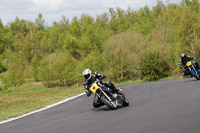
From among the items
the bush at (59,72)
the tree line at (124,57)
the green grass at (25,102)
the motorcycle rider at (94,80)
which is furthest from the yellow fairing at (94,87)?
the bush at (59,72)

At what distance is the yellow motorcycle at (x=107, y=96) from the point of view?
1271 cm

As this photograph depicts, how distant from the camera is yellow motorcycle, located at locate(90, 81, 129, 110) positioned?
12.7 meters

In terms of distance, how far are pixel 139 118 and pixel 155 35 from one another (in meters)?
58.3

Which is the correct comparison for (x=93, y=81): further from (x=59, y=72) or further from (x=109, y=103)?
(x=59, y=72)

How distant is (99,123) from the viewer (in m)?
9.70

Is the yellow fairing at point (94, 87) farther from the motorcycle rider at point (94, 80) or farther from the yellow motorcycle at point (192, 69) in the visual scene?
the yellow motorcycle at point (192, 69)

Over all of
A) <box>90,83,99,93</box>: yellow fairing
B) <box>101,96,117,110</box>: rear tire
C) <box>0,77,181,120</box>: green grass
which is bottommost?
<box>0,77,181,120</box>: green grass

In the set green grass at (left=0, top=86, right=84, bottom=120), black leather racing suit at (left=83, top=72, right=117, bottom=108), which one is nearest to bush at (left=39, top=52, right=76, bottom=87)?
green grass at (left=0, top=86, right=84, bottom=120)

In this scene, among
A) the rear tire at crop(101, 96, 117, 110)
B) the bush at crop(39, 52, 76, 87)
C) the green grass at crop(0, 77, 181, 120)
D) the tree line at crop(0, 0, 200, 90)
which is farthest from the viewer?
the bush at crop(39, 52, 76, 87)

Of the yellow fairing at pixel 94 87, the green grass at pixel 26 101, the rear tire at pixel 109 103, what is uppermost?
the yellow fairing at pixel 94 87

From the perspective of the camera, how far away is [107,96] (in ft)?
41.7

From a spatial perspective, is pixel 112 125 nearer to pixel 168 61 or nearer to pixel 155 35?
pixel 168 61

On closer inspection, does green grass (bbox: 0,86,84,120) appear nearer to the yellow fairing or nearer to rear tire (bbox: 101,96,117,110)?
the yellow fairing

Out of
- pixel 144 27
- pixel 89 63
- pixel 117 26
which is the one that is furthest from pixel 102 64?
pixel 117 26
